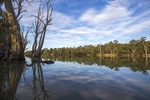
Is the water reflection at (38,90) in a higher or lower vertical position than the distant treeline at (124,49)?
lower

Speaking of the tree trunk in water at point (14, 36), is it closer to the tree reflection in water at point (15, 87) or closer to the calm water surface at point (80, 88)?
the tree reflection in water at point (15, 87)

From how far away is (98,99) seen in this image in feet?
15.2

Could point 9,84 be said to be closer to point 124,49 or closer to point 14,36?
point 14,36

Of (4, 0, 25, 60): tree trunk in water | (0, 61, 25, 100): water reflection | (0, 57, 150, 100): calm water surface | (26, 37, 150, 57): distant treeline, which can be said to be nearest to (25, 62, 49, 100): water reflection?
(0, 57, 150, 100): calm water surface

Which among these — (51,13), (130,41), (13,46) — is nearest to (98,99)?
(13,46)

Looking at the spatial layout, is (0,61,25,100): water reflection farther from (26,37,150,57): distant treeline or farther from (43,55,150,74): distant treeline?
(26,37,150,57): distant treeline

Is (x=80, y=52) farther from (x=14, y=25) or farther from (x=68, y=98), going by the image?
(x=68, y=98)

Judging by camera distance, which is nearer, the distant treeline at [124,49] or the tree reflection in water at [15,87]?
the tree reflection in water at [15,87]

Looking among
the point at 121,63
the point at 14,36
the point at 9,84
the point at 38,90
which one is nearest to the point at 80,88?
the point at 38,90

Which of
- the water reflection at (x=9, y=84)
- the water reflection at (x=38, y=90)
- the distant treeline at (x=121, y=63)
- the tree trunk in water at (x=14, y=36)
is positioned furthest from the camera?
the tree trunk in water at (x=14, y=36)

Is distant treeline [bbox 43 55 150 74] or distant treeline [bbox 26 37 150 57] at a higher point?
distant treeline [bbox 26 37 150 57]

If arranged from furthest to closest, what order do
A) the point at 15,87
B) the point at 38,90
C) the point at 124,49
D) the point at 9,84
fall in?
the point at 124,49
the point at 9,84
the point at 15,87
the point at 38,90

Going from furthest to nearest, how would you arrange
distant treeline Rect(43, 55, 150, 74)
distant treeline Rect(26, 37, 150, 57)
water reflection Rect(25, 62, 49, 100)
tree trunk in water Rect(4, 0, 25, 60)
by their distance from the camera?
1. distant treeline Rect(26, 37, 150, 57)
2. tree trunk in water Rect(4, 0, 25, 60)
3. distant treeline Rect(43, 55, 150, 74)
4. water reflection Rect(25, 62, 49, 100)

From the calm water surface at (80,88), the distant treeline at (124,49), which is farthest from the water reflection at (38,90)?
the distant treeline at (124,49)
